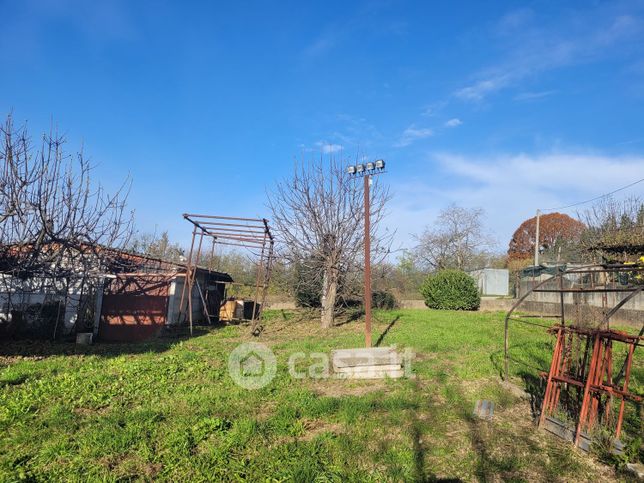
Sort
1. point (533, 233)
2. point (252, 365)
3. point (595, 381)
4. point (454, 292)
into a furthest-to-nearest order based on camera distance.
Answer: point (533, 233) → point (454, 292) → point (252, 365) → point (595, 381)

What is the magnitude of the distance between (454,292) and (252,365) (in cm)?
1552

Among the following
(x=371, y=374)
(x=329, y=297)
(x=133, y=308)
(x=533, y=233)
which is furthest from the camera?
(x=533, y=233)

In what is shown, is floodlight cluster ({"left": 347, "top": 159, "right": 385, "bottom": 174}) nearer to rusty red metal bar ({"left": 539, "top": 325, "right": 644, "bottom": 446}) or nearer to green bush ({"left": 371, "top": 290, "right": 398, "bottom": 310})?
rusty red metal bar ({"left": 539, "top": 325, "right": 644, "bottom": 446})

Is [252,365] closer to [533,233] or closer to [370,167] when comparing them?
[370,167]

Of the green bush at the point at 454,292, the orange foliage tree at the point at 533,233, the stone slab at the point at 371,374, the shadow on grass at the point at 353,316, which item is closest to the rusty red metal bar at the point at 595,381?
the stone slab at the point at 371,374

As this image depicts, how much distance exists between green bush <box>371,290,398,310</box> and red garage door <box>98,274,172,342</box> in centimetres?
1047

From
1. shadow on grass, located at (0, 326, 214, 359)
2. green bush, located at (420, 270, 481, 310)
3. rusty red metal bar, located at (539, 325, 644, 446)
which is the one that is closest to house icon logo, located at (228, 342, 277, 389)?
shadow on grass, located at (0, 326, 214, 359)

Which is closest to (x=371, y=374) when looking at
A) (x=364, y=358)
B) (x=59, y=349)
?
(x=364, y=358)

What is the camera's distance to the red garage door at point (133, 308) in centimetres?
1452

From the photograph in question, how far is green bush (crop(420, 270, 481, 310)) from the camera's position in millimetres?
→ 21406

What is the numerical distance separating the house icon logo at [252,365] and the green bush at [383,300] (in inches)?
438

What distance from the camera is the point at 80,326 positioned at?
13.4 meters

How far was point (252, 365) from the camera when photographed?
845 centimetres

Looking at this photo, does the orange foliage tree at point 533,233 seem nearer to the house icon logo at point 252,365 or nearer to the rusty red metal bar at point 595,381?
the house icon logo at point 252,365
